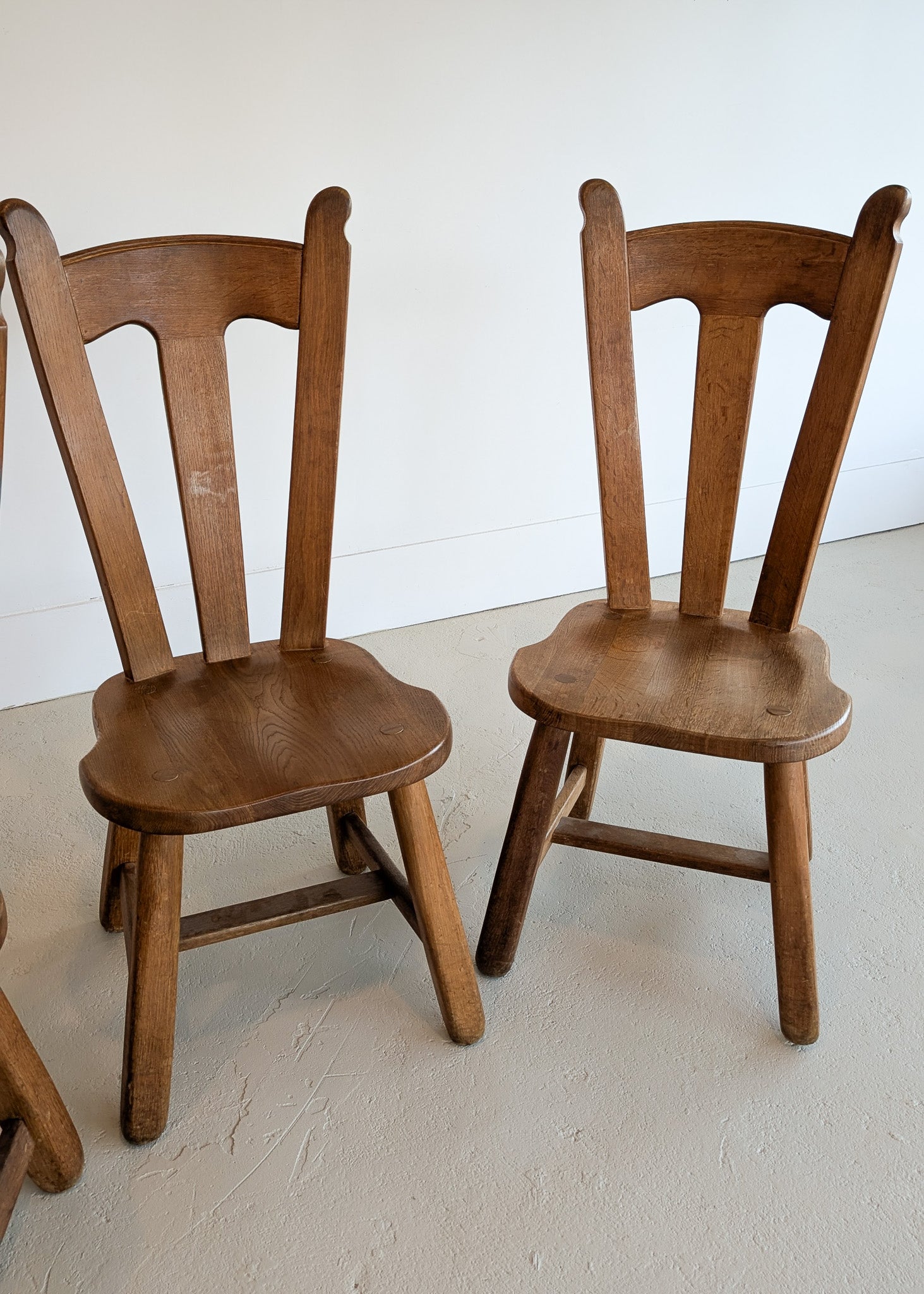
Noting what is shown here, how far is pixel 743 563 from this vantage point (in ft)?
8.87

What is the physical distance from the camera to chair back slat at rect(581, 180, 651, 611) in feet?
4.25

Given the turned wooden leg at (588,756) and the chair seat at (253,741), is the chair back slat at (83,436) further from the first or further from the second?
the turned wooden leg at (588,756)

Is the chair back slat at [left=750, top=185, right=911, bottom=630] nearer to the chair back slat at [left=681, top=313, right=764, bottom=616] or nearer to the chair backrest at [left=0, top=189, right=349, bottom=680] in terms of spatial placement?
the chair back slat at [left=681, top=313, right=764, bottom=616]

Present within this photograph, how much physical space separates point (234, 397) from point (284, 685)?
980 millimetres

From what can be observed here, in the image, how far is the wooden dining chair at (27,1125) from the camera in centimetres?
91

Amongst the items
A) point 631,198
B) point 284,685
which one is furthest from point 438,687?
point 631,198

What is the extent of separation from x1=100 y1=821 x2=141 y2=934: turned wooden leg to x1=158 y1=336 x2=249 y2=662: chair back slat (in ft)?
0.81

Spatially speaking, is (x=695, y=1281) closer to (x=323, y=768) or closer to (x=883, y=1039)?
(x=883, y=1039)

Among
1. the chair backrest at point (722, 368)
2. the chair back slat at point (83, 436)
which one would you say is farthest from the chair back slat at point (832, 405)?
the chair back slat at point (83, 436)

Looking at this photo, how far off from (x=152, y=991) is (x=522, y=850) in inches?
17.9

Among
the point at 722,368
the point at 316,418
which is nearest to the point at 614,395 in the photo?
the point at 722,368

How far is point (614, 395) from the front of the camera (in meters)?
1.33

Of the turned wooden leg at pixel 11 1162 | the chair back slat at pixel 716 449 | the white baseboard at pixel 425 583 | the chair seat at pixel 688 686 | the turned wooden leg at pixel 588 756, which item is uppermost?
the chair back slat at pixel 716 449

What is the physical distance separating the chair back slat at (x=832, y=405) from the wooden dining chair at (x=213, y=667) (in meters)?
0.50
